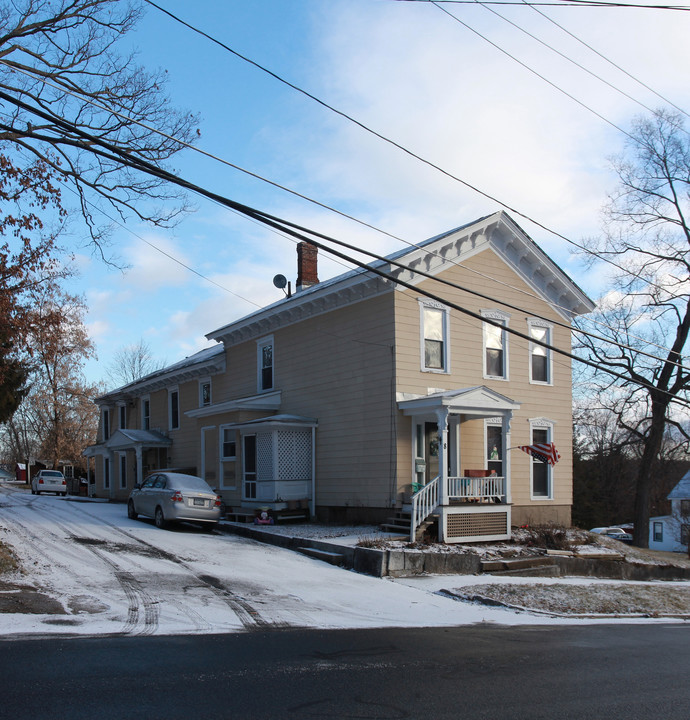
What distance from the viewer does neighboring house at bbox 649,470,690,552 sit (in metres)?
41.3

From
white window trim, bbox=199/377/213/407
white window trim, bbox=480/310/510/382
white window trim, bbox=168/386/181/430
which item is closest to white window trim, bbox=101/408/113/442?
white window trim, bbox=168/386/181/430

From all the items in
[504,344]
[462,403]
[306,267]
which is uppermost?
[306,267]

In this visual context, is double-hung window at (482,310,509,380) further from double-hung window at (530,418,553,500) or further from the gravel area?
the gravel area

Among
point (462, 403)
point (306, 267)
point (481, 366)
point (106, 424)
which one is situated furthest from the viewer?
point (106, 424)

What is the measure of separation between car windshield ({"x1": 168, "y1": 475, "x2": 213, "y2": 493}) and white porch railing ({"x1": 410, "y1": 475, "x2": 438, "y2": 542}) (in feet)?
19.8

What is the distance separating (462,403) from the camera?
59.0 ft

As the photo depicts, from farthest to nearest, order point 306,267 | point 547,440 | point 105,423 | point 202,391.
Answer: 1. point 105,423
2. point 202,391
3. point 306,267
4. point 547,440

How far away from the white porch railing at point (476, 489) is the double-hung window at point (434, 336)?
319 centimetres

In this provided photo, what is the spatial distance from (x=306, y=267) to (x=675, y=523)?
31.7m

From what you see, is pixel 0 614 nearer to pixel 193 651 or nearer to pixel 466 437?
pixel 193 651

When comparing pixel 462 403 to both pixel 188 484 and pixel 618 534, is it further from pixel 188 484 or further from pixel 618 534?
pixel 618 534

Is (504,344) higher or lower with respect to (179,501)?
higher

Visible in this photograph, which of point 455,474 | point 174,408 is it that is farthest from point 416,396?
point 174,408

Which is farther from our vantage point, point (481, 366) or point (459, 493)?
point (481, 366)
